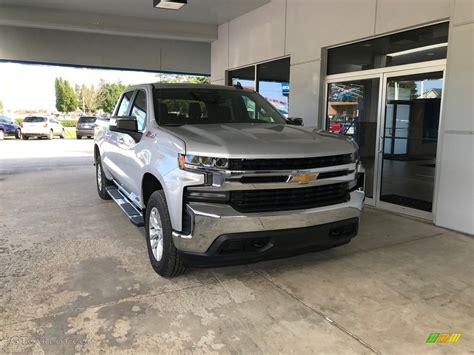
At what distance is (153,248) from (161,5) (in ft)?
19.1

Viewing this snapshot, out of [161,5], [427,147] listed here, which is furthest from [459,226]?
[161,5]

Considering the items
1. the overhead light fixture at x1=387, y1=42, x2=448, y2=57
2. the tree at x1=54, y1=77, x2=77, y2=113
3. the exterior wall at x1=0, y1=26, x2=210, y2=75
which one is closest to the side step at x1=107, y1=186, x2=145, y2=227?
the overhead light fixture at x1=387, y1=42, x2=448, y2=57

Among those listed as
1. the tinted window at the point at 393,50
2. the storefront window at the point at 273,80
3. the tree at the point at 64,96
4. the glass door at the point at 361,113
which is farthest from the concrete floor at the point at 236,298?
the tree at the point at 64,96

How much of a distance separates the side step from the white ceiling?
5.43 m

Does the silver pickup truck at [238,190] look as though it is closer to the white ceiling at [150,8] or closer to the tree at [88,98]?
the white ceiling at [150,8]

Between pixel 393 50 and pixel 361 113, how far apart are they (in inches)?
47.1

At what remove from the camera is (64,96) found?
5388cm

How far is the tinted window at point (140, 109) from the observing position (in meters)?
4.59

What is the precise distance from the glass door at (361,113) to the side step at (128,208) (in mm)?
3895

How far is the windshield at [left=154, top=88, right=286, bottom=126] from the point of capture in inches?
174

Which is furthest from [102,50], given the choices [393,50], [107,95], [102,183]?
[107,95]

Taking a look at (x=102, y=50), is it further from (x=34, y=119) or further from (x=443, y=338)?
(x=443, y=338)

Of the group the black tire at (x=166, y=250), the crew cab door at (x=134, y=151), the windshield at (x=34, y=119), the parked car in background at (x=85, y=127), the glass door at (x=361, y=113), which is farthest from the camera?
the parked car in background at (x=85, y=127)

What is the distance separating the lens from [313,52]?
8031 mm
